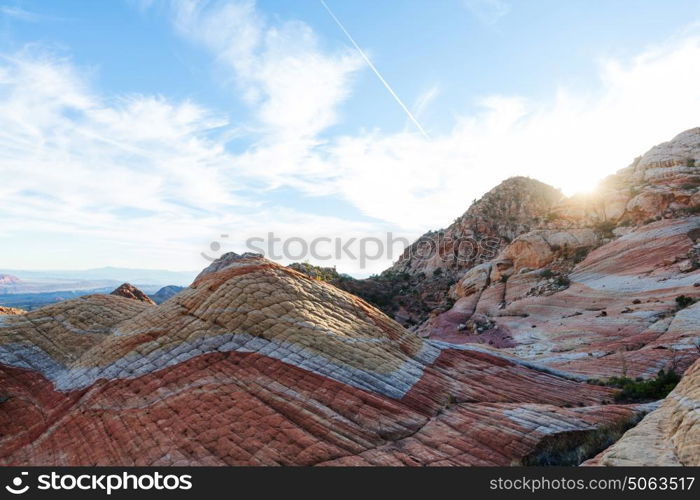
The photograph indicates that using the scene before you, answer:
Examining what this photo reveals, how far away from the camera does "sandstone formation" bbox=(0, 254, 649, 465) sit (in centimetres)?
1043

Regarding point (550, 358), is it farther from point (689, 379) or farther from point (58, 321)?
point (58, 321)

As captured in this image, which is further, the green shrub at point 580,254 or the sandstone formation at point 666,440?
the green shrub at point 580,254

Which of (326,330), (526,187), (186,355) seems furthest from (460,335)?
(526,187)

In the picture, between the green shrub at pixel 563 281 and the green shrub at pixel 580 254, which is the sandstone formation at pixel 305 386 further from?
the green shrub at pixel 580 254

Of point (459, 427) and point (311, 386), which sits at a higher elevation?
point (311, 386)

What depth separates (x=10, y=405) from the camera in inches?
549

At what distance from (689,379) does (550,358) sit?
12357 millimetres

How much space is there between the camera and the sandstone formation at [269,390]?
10430mm

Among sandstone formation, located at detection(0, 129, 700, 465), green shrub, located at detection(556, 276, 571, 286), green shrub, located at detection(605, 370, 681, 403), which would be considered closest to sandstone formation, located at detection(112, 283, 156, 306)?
sandstone formation, located at detection(0, 129, 700, 465)

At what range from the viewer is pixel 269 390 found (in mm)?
12203

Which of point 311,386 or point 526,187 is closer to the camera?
point 311,386

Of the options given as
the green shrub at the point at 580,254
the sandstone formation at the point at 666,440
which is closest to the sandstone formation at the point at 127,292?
the sandstone formation at the point at 666,440

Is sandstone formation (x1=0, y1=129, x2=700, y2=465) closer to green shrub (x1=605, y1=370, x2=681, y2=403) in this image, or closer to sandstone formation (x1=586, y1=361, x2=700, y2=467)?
sandstone formation (x1=586, y1=361, x2=700, y2=467)

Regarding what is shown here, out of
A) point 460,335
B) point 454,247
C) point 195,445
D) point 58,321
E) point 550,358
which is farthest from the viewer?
point 454,247
